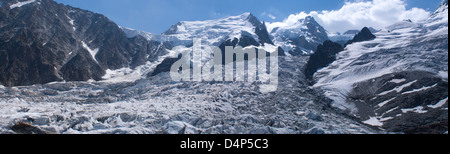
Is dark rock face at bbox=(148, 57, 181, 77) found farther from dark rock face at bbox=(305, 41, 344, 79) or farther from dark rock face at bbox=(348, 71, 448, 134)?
dark rock face at bbox=(348, 71, 448, 134)

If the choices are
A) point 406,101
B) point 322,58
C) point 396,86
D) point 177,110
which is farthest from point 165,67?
point 406,101

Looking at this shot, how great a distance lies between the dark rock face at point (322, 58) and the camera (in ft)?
459

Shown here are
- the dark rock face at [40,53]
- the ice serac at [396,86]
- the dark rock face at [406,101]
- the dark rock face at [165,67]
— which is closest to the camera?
the dark rock face at [406,101]

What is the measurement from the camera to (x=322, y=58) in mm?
149750

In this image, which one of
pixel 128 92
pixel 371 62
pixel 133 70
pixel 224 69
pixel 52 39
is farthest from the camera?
pixel 133 70

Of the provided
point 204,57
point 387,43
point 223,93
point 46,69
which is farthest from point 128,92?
point 387,43

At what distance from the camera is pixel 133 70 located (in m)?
194

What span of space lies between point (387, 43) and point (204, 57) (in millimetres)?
96922

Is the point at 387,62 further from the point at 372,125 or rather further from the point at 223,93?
the point at 223,93

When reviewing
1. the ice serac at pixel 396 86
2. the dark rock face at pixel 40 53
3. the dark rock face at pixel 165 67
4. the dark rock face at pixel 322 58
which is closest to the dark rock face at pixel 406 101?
the ice serac at pixel 396 86

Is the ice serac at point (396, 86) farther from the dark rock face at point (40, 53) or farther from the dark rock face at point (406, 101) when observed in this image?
the dark rock face at point (40, 53)

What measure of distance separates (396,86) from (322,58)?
5718 cm

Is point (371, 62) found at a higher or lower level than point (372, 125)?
higher

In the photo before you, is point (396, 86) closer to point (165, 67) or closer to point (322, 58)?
point (322, 58)
